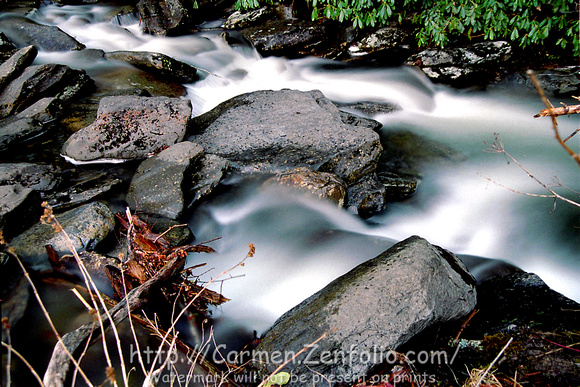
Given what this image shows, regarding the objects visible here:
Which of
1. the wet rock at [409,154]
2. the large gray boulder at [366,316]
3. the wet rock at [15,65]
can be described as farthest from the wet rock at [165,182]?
the wet rock at [15,65]

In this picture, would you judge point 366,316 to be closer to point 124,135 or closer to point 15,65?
point 124,135

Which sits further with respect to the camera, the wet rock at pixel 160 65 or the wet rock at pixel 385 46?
the wet rock at pixel 385 46

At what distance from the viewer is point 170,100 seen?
496 centimetres

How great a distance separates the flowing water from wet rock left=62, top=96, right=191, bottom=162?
115cm

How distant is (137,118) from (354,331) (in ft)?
12.6

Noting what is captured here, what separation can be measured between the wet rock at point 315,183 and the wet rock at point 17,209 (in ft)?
7.76

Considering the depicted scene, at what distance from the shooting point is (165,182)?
393 centimetres

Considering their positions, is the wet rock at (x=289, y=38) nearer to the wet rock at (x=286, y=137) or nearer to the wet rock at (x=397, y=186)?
the wet rock at (x=286, y=137)

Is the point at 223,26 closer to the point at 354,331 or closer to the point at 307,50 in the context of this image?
the point at 307,50

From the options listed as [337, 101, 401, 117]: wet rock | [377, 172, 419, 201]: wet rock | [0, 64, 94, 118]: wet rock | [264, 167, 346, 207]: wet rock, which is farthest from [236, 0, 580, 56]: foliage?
[0, 64, 94, 118]: wet rock

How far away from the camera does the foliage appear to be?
624 centimetres

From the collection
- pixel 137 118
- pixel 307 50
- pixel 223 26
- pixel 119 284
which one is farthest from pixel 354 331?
pixel 223 26

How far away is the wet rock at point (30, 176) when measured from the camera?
3982mm

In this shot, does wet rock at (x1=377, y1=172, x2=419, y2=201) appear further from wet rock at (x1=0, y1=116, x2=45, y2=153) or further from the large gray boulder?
wet rock at (x1=0, y1=116, x2=45, y2=153)
